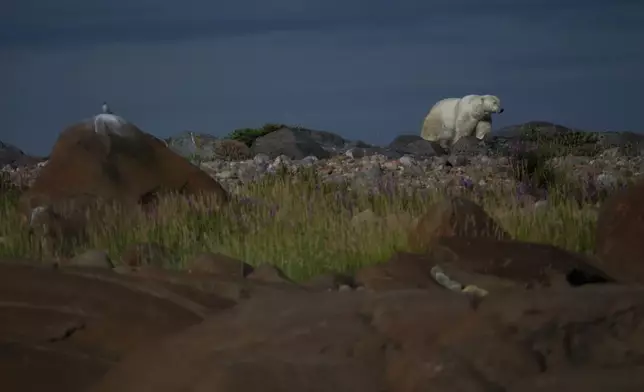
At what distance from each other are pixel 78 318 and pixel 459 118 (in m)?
16.7

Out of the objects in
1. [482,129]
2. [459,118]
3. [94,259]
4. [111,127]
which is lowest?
[94,259]

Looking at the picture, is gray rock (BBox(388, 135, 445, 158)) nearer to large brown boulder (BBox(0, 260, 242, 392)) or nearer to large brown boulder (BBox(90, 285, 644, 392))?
large brown boulder (BBox(0, 260, 242, 392))

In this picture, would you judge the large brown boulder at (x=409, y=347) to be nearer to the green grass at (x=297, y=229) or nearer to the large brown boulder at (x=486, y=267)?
the large brown boulder at (x=486, y=267)

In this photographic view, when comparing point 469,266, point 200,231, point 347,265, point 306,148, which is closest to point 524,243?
point 469,266

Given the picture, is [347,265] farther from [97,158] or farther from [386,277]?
[97,158]

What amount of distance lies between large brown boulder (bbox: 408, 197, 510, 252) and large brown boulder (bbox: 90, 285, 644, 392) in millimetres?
1822

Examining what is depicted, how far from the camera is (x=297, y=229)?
5.73 m

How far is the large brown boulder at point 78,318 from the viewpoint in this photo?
3.08 meters

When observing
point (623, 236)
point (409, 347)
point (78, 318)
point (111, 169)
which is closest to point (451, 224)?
point (623, 236)

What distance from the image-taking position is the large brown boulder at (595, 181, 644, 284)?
4301 mm

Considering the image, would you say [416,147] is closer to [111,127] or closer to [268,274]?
[111,127]

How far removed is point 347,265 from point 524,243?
999 millimetres

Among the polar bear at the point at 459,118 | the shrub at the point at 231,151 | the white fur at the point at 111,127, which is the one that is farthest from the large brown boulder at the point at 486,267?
the polar bear at the point at 459,118

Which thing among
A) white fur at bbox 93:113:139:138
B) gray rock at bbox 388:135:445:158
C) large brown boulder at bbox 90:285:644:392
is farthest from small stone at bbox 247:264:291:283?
gray rock at bbox 388:135:445:158
